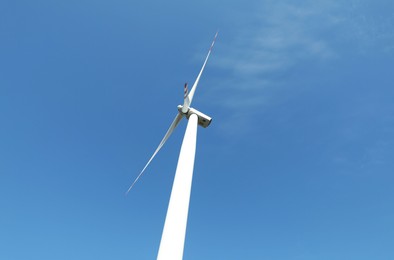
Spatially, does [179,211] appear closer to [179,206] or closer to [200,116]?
[179,206]

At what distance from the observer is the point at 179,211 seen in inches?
712

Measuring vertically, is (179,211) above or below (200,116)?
below

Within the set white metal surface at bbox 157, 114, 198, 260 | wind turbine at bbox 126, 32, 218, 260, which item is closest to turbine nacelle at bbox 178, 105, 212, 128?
wind turbine at bbox 126, 32, 218, 260

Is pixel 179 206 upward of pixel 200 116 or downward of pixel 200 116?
downward

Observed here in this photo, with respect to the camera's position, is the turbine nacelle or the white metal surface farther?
the turbine nacelle

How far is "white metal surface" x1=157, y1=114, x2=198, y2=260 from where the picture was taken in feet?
53.1

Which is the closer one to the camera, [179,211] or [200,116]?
[179,211]

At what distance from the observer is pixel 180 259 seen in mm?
16031

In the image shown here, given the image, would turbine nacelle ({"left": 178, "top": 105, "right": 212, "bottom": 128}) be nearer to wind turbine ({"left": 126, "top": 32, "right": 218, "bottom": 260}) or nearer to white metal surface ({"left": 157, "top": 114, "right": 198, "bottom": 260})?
wind turbine ({"left": 126, "top": 32, "right": 218, "bottom": 260})

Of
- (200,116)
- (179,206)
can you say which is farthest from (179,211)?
(200,116)

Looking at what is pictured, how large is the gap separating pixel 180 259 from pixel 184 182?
5.18m

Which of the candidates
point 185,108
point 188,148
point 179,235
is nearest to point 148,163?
point 185,108

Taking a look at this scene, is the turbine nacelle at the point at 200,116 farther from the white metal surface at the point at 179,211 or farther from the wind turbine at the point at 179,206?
the white metal surface at the point at 179,211

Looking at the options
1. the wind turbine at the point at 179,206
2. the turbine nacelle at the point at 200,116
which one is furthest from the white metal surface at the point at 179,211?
the turbine nacelle at the point at 200,116
